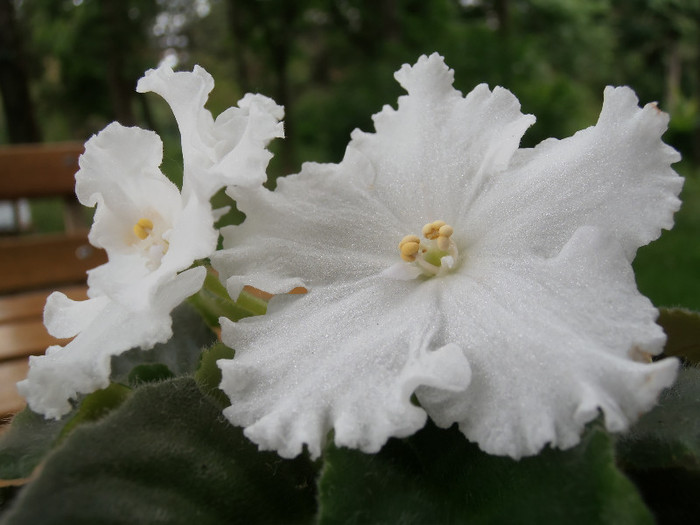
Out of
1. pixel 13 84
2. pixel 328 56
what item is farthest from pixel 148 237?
pixel 328 56

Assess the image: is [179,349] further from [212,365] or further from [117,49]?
[117,49]

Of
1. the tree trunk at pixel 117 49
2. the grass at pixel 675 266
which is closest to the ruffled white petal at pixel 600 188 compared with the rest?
the grass at pixel 675 266

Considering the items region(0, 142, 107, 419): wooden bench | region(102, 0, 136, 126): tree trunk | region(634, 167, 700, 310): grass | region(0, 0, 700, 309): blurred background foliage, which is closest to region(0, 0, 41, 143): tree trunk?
region(0, 0, 700, 309): blurred background foliage

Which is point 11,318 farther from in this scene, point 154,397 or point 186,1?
point 186,1

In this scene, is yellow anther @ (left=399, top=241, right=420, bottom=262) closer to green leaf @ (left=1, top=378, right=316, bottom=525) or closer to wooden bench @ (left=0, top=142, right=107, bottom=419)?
green leaf @ (left=1, top=378, right=316, bottom=525)

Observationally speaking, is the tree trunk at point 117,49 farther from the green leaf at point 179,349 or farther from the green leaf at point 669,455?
the green leaf at point 669,455

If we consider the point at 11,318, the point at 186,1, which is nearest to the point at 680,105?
the point at 186,1
